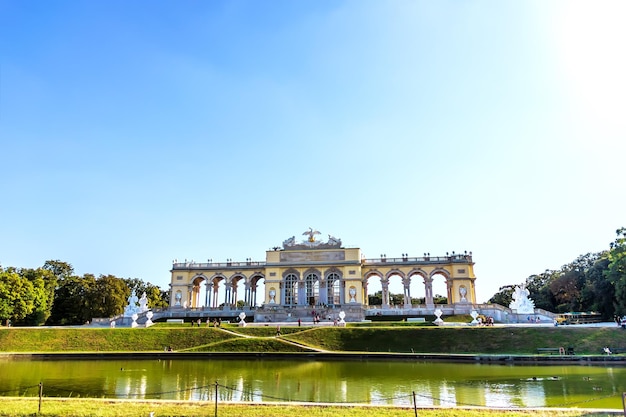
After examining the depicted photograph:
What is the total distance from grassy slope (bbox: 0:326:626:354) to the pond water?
6192 millimetres

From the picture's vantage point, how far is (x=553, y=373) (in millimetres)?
19844

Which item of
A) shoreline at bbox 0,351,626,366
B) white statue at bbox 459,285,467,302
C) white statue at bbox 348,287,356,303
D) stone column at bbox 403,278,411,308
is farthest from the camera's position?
stone column at bbox 403,278,411,308

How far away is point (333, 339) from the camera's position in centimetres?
3316

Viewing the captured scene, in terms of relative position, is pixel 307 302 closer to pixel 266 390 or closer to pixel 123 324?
pixel 123 324

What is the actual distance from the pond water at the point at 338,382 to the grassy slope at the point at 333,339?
6192mm

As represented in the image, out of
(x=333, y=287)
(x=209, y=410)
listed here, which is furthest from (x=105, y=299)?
(x=209, y=410)

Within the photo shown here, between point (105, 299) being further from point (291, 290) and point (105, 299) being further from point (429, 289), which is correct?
point (429, 289)

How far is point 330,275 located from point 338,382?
38.6 meters

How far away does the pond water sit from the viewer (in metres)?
14.3

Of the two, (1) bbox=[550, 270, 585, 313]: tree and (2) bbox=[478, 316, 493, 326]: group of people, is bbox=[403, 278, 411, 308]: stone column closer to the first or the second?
(2) bbox=[478, 316, 493, 326]: group of people

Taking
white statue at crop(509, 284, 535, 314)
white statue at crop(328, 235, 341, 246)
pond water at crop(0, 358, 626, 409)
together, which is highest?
white statue at crop(328, 235, 341, 246)

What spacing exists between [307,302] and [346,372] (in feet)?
117

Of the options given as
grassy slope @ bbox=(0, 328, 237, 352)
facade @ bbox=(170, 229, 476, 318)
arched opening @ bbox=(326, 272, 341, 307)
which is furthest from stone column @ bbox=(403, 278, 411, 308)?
grassy slope @ bbox=(0, 328, 237, 352)

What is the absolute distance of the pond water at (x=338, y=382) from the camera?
565 inches
